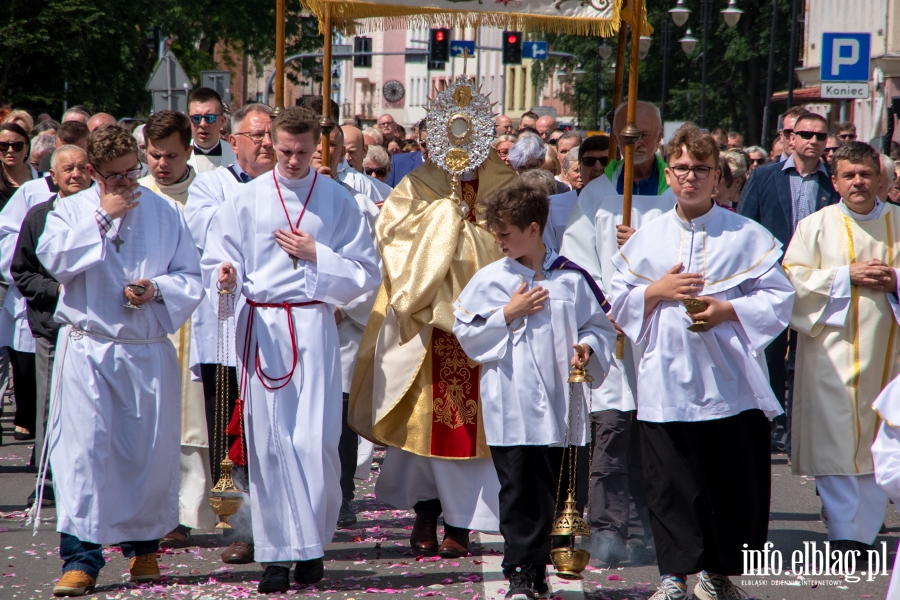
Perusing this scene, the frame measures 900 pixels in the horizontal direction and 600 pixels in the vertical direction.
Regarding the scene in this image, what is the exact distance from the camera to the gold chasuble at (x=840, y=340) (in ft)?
22.1

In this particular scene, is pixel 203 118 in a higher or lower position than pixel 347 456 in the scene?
higher

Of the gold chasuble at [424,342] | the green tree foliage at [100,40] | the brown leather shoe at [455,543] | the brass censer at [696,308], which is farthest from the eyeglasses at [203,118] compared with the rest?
the green tree foliage at [100,40]

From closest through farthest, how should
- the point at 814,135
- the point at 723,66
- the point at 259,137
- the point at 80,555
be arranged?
the point at 80,555 → the point at 259,137 → the point at 814,135 → the point at 723,66

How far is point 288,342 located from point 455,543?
1.47m

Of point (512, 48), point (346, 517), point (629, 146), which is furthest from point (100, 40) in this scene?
point (629, 146)

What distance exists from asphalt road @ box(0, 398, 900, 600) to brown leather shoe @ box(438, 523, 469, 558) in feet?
0.22

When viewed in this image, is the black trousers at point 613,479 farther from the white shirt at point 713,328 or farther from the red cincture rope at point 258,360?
the red cincture rope at point 258,360

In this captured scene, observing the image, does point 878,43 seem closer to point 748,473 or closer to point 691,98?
point 691,98

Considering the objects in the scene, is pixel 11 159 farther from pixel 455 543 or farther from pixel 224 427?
pixel 455 543

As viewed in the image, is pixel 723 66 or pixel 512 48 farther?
pixel 723 66

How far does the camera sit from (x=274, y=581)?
593 cm

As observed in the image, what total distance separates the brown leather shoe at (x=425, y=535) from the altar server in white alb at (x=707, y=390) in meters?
1.45

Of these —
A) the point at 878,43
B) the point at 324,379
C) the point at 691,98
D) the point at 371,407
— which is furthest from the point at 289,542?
the point at 691,98

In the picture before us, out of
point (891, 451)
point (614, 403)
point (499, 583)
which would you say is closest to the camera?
point (891, 451)
